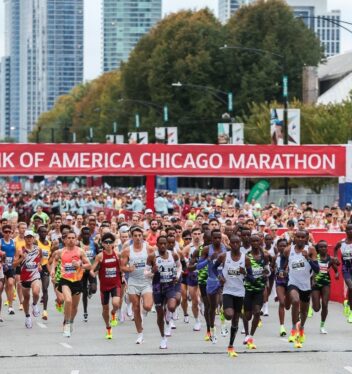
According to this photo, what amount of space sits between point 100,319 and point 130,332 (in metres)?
2.38

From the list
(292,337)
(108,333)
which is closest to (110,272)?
(108,333)

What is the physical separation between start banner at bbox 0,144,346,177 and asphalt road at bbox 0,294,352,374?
1512cm

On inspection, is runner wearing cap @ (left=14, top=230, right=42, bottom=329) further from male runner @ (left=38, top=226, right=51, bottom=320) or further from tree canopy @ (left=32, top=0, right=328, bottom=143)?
tree canopy @ (left=32, top=0, right=328, bottom=143)

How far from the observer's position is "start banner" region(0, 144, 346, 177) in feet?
124

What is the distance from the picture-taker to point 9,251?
2339 centimetres

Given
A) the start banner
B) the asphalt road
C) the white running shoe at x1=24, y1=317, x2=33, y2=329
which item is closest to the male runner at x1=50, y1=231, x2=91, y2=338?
the asphalt road

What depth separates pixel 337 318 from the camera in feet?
77.5

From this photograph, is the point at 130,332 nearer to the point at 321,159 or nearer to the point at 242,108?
the point at 321,159

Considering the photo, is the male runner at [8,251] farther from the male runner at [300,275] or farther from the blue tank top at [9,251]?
the male runner at [300,275]

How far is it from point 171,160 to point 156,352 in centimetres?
2027

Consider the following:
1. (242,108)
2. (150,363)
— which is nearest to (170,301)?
(150,363)

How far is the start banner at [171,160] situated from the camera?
37.8m

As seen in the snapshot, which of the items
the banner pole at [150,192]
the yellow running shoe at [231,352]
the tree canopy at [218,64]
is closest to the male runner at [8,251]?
the yellow running shoe at [231,352]

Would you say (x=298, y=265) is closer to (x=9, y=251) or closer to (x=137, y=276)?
(x=137, y=276)
